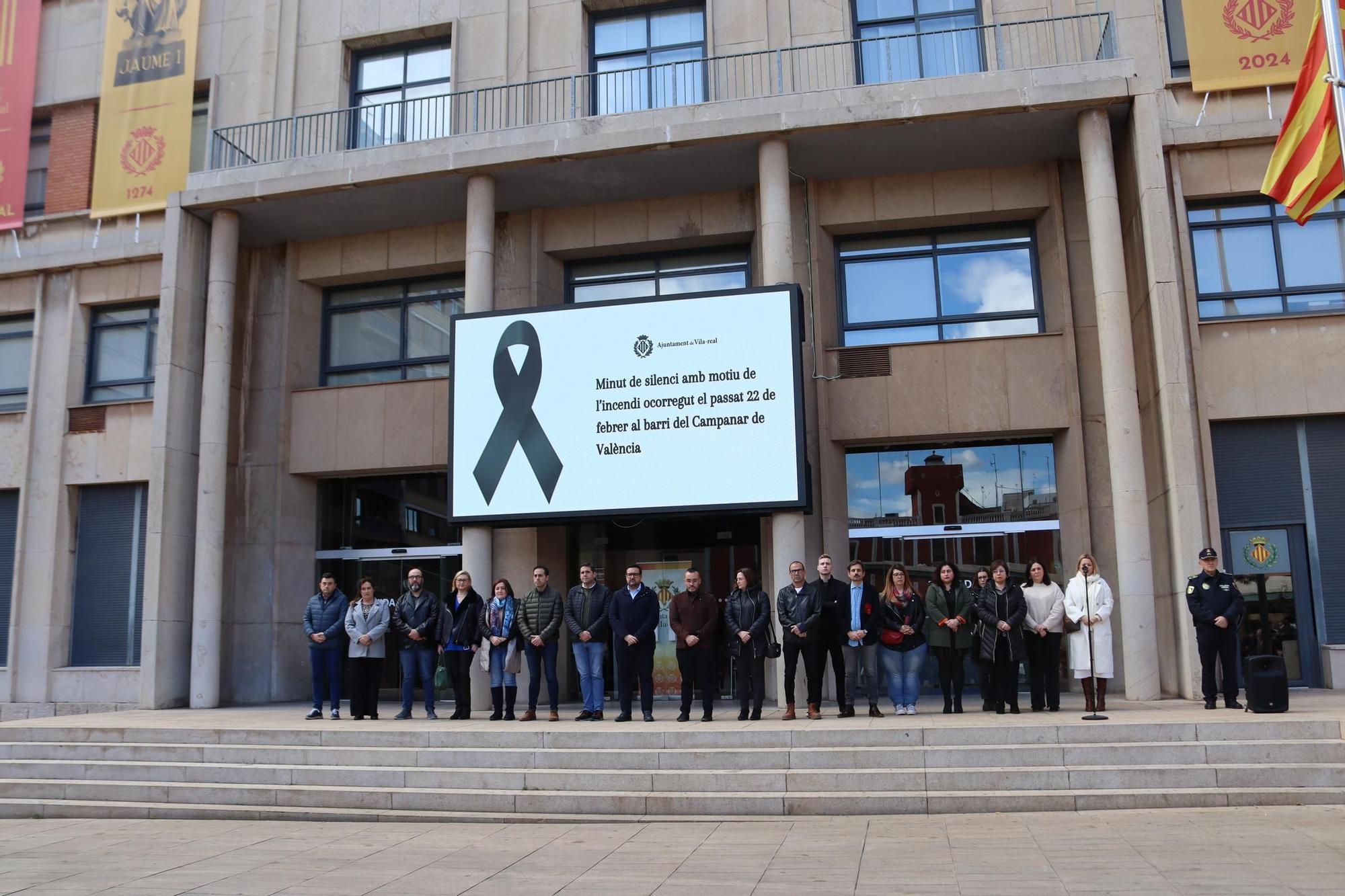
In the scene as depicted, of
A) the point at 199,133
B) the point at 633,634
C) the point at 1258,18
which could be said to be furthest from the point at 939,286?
the point at 199,133

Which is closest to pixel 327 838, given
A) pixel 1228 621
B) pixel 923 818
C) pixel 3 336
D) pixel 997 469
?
pixel 923 818

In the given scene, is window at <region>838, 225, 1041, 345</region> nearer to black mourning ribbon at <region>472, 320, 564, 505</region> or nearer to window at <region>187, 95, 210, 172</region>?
black mourning ribbon at <region>472, 320, 564, 505</region>

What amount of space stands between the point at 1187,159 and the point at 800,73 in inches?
224

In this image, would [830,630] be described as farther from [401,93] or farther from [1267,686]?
[401,93]

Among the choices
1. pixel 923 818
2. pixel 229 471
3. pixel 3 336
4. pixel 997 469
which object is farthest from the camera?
pixel 3 336

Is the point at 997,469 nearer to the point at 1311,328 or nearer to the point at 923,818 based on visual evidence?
the point at 1311,328

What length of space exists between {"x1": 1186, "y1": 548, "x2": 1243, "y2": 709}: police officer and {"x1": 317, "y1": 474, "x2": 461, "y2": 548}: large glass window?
1099cm

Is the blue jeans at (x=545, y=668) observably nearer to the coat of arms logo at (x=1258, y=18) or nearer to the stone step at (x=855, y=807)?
the stone step at (x=855, y=807)

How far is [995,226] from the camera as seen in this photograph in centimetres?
1702

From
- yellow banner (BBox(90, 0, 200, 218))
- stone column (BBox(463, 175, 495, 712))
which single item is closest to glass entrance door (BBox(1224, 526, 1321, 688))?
stone column (BBox(463, 175, 495, 712))

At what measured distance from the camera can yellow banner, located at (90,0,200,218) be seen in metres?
19.4

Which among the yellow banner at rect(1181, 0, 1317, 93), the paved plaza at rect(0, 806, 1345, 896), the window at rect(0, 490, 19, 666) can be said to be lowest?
the paved plaza at rect(0, 806, 1345, 896)

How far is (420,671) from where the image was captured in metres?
14.0

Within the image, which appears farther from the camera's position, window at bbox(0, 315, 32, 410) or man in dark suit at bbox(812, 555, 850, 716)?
window at bbox(0, 315, 32, 410)
